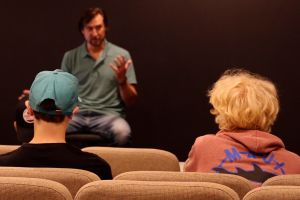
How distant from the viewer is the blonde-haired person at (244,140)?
2.54 meters

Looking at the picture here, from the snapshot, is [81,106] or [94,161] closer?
[94,161]

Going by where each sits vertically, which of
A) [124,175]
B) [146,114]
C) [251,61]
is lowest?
[146,114]

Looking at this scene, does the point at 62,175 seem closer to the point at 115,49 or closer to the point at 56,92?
the point at 56,92

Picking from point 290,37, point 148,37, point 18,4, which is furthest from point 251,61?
point 18,4

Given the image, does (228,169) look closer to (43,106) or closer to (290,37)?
(43,106)

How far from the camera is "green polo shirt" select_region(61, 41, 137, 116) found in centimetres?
511

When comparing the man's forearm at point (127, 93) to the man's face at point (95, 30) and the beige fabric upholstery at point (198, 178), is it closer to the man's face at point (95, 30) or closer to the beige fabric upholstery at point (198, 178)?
the man's face at point (95, 30)

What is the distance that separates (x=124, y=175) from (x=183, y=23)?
3.82m

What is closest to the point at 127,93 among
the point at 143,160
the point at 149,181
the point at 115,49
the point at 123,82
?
the point at 123,82

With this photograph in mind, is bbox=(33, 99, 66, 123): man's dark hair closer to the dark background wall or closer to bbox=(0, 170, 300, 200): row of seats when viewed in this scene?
bbox=(0, 170, 300, 200): row of seats

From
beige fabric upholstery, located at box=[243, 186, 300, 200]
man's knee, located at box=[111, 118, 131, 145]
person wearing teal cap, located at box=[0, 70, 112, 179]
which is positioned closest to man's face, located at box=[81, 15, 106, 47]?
man's knee, located at box=[111, 118, 131, 145]

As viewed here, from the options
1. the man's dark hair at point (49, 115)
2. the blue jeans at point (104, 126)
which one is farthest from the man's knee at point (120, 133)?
the man's dark hair at point (49, 115)

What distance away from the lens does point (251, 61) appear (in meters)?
5.63

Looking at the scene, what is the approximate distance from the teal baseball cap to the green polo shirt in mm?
2525
